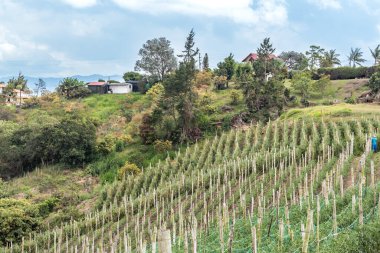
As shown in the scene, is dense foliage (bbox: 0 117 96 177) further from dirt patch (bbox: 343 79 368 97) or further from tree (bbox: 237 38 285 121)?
dirt patch (bbox: 343 79 368 97)

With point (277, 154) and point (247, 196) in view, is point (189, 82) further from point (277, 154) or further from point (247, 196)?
point (247, 196)

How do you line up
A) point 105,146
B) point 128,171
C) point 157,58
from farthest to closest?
1. point 157,58
2. point 105,146
3. point 128,171

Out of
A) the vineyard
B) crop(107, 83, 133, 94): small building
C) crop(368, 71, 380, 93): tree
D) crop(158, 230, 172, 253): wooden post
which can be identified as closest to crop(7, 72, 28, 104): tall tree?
crop(107, 83, 133, 94): small building

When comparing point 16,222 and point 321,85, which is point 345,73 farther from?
point 16,222

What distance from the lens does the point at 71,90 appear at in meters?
53.9

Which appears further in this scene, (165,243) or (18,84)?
(18,84)

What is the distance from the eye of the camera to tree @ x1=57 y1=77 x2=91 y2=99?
53.5m

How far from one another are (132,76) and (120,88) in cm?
414

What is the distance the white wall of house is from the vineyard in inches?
1241

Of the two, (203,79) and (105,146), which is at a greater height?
(203,79)

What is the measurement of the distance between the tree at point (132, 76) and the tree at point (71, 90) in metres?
7.38

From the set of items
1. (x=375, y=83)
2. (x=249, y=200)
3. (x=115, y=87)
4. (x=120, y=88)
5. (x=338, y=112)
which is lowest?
(x=249, y=200)

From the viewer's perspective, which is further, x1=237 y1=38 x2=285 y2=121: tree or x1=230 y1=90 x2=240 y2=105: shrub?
x1=230 y1=90 x2=240 y2=105: shrub

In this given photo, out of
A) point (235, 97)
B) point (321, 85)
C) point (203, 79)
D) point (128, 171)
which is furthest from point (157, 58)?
point (128, 171)
